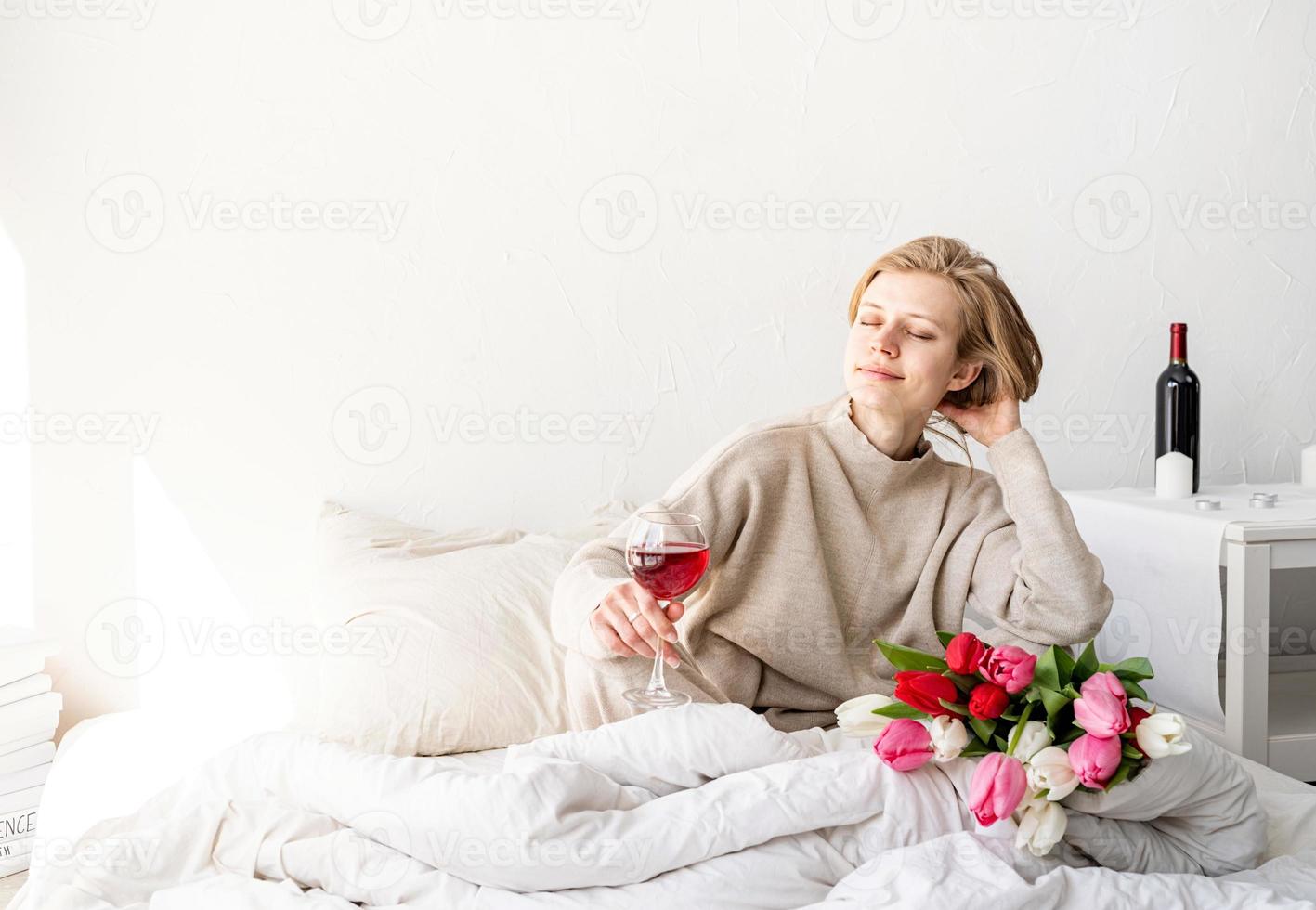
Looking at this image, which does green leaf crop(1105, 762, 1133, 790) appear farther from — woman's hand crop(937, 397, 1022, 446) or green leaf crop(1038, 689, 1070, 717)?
woman's hand crop(937, 397, 1022, 446)

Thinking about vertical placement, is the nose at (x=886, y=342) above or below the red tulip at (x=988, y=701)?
above

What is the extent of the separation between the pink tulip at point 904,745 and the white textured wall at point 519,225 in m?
1.16

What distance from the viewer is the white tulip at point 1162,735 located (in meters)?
1.06

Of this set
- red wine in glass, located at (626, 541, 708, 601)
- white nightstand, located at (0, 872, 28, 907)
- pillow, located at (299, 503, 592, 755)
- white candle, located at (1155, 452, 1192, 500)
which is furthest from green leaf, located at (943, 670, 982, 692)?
white nightstand, located at (0, 872, 28, 907)

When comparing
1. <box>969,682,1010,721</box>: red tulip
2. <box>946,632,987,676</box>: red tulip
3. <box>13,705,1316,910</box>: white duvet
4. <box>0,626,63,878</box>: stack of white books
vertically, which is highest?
<box>946,632,987,676</box>: red tulip

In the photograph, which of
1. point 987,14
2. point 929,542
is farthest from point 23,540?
point 987,14

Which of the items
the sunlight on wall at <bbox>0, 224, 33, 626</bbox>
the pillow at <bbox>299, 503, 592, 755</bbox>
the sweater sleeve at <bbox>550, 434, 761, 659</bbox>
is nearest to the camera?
the sweater sleeve at <bbox>550, 434, 761, 659</bbox>

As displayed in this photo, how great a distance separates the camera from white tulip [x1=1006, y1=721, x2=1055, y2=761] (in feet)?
3.58

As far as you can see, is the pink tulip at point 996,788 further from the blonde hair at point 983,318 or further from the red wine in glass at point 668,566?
the blonde hair at point 983,318

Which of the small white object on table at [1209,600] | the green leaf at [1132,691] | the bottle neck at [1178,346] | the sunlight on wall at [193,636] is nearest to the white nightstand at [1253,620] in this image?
the small white object on table at [1209,600]

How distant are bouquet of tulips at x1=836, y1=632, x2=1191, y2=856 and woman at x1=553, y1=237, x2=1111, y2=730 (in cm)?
32

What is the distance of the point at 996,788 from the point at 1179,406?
1482 mm

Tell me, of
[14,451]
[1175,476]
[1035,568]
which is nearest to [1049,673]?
[1035,568]

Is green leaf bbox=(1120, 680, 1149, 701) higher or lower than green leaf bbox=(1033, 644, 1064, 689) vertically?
lower
